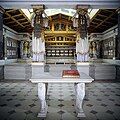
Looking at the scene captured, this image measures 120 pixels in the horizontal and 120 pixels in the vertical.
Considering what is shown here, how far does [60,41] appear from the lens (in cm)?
1769

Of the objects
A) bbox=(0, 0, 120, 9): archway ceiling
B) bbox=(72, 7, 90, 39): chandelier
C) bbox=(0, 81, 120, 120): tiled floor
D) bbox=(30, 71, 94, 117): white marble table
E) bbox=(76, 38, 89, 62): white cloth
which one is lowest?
bbox=(0, 81, 120, 120): tiled floor

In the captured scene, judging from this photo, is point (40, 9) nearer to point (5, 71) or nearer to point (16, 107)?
point (5, 71)

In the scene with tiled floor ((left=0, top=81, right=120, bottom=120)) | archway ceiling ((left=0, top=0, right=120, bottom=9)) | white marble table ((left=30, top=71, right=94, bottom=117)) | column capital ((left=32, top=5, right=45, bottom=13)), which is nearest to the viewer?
white marble table ((left=30, top=71, right=94, bottom=117))

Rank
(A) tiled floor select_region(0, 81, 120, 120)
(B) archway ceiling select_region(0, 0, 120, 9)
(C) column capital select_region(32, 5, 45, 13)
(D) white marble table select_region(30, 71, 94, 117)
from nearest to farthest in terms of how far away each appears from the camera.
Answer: (D) white marble table select_region(30, 71, 94, 117)
(A) tiled floor select_region(0, 81, 120, 120)
(B) archway ceiling select_region(0, 0, 120, 9)
(C) column capital select_region(32, 5, 45, 13)

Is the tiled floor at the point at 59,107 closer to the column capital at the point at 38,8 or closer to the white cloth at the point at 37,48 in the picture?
the white cloth at the point at 37,48

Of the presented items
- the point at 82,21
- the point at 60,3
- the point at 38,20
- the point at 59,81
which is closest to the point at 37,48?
the point at 38,20

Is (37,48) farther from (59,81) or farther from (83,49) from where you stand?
(59,81)

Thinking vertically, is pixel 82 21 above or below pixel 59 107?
above

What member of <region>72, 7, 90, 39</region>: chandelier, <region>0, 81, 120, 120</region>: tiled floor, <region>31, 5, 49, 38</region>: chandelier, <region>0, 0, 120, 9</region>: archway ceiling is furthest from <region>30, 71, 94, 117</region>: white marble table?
<region>0, 0, 120, 9</region>: archway ceiling

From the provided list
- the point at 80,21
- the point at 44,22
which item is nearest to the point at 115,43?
the point at 80,21

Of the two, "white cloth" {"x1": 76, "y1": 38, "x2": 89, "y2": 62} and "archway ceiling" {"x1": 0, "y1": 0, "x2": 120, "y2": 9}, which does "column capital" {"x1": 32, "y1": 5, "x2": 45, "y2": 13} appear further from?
"white cloth" {"x1": 76, "y1": 38, "x2": 89, "y2": 62}

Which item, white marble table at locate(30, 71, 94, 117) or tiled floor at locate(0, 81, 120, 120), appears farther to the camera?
tiled floor at locate(0, 81, 120, 120)

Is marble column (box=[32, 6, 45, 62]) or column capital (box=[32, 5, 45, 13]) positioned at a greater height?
column capital (box=[32, 5, 45, 13])

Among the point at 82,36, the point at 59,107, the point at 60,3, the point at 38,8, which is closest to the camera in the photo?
the point at 59,107
